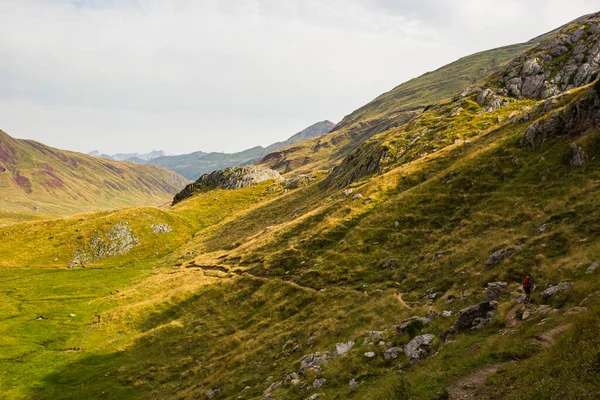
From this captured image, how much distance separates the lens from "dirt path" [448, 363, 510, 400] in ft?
55.2

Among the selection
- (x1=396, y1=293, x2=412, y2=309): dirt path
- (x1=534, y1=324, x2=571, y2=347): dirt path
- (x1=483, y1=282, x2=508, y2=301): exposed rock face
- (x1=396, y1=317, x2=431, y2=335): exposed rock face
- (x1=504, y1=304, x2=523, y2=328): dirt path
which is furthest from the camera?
(x1=396, y1=293, x2=412, y2=309): dirt path

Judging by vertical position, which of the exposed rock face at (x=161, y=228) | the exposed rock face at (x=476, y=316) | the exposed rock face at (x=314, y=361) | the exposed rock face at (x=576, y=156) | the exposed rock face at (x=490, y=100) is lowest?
the exposed rock face at (x=314, y=361)

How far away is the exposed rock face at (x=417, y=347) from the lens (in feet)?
76.6

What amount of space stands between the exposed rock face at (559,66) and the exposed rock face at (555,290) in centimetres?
8158

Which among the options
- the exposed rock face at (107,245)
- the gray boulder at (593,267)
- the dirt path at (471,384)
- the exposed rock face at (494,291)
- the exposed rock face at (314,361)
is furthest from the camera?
the exposed rock face at (107,245)

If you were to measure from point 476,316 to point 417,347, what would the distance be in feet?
15.1

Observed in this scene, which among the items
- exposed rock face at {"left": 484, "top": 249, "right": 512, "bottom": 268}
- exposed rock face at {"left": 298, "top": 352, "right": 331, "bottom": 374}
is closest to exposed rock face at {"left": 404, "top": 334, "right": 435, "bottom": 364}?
exposed rock face at {"left": 298, "top": 352, "right": 331, "bottom": 374}

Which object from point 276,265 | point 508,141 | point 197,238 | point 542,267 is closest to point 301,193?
point 197,238

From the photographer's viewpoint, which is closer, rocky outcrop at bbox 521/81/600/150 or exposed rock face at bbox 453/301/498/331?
exposed rock face at bbox 453/301/498/331

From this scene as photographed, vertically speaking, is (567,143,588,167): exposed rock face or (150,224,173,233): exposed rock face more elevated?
(150,224,173,233): exposed rock face

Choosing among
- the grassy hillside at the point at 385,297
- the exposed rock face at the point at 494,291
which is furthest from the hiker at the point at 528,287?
the exposed rock face at the point at 494,291

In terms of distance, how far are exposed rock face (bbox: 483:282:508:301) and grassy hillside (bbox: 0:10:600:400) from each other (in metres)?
0.28

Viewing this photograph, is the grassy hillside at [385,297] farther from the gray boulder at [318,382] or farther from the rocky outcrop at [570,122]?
the rocky outcrop at [570,122]

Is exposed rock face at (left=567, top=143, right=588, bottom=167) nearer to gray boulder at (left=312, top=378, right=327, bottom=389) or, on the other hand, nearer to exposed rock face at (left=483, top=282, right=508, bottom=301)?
exposed rock face at (left=483, top=282, right=508, bottom=301)
